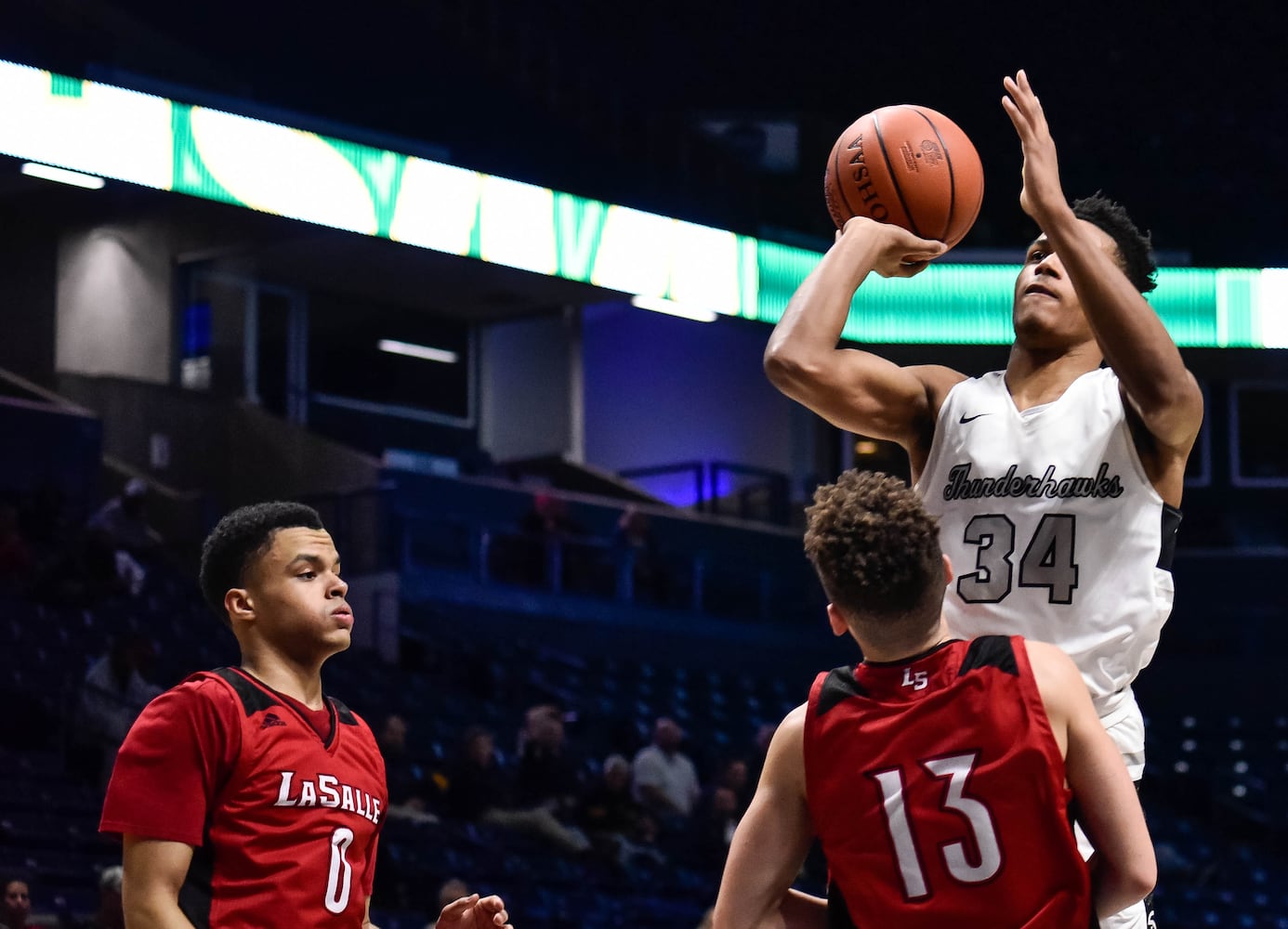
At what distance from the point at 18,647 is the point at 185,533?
4.83 meters

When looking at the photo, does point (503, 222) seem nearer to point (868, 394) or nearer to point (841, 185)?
point (841, 185)

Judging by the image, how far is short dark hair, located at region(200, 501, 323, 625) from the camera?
3344mm

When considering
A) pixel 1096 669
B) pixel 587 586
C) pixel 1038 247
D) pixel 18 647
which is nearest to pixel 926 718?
pixel 1096 669

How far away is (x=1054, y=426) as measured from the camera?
9.55ft

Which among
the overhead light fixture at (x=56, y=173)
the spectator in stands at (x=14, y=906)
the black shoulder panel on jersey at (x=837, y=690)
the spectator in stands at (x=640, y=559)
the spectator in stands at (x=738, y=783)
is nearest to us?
the black shoulder panel on jersey at (x=837, y=690)

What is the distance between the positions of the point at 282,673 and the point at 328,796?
29cm

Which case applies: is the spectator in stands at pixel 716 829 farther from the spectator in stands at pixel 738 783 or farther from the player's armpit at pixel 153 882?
the player's armpit at pixel 153 882

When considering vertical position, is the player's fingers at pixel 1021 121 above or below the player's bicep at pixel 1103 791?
above

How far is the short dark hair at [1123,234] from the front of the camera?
120 inches

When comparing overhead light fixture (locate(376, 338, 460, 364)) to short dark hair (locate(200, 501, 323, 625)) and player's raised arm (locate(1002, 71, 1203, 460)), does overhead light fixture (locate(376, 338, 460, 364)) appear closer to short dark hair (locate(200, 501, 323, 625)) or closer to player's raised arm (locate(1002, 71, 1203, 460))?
short dark hair (locate(200, 501, 323, 625))

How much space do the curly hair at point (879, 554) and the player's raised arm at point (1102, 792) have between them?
189 millimetres

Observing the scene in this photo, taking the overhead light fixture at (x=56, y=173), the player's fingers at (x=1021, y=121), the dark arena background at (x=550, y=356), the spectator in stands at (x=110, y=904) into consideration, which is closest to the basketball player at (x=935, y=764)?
the player's fingers at (x=1021, y=121)

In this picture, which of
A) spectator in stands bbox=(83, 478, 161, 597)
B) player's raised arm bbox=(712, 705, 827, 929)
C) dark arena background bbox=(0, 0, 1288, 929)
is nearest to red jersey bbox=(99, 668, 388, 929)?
player's raised arm bbox=(712, 705, 827, 929)

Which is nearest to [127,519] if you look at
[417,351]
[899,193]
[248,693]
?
[417,351]
